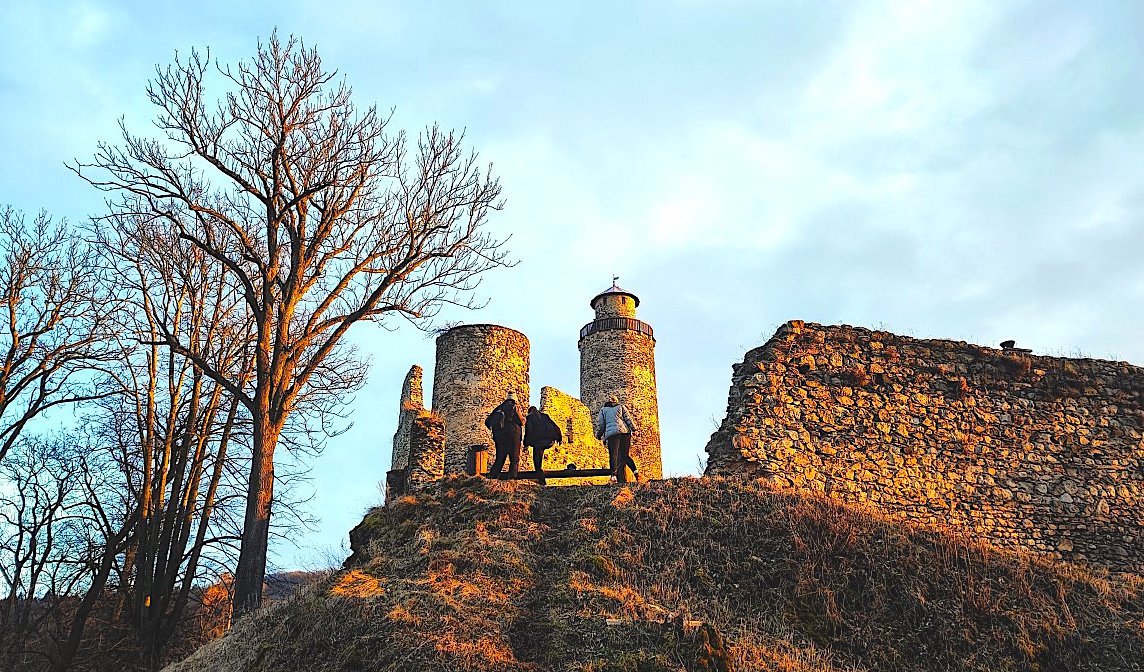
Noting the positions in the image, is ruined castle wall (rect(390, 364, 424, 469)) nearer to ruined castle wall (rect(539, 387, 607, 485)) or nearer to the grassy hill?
ruined castle wall (rect(539, 387, 607, 485))

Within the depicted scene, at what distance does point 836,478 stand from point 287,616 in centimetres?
753

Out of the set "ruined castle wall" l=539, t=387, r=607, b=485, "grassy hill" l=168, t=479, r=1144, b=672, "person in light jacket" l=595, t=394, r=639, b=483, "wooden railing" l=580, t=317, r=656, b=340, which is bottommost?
"grassy hill" l=168, t=479, r=1144, b=672

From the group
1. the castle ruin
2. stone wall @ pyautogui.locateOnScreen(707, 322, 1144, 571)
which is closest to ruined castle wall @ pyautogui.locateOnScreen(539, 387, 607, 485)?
the castle ruin

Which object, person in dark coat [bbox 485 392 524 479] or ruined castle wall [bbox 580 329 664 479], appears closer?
person in dark coat [bbox 485 392 524 479]

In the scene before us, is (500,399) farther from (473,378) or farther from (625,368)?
(625,368)

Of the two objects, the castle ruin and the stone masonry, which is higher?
the castle ruin

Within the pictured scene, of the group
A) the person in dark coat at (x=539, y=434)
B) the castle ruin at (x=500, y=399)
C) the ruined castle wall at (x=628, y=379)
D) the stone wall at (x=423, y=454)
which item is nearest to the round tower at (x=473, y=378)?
the castle ruin at (x=500, y=399)

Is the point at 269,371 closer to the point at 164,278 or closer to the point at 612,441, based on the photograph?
the point at 164,278

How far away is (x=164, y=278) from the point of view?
1417 cm

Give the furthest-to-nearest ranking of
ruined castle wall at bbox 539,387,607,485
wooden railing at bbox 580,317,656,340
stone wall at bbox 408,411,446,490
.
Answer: wooden railing at bbox 580,317,656,340 → ruined castle wall at bbox 539,387,607,485 → stone wall at bbox 408,411,446,490

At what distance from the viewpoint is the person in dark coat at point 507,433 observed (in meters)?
11.9

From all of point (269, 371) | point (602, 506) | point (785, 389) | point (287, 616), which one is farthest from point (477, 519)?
point (785, 389)

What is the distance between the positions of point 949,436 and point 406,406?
1543cm

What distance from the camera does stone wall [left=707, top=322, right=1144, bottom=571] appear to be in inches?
463
